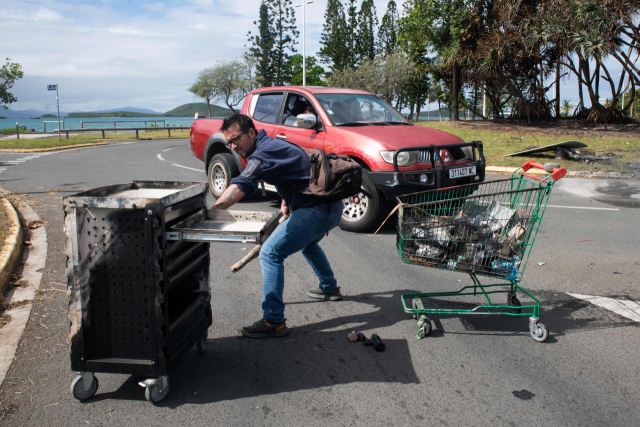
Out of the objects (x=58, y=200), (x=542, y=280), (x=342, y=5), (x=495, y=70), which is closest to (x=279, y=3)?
(x=342, y=5)

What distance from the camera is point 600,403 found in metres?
2.93

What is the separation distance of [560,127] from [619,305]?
21.7 metres

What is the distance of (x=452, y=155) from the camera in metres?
6.80

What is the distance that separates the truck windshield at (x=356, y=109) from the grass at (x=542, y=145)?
750cm

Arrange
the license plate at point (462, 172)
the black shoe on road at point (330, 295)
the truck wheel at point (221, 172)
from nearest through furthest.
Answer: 1. the black shoe on road at point (330, 295)
2. the license plate at point (462, 172)
3. the truck wheel at point (221, 172)

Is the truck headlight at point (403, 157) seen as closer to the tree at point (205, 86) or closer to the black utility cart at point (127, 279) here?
the black utility cart at point (127, 279)

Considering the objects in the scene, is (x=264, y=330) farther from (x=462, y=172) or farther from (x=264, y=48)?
(x=264, y=48)

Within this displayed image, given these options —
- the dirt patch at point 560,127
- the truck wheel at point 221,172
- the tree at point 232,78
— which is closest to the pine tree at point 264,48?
the tree at point 232,78

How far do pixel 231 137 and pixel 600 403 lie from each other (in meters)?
2.86

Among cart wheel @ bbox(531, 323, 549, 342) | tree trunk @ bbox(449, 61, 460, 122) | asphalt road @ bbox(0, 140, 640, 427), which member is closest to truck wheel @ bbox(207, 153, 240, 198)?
asphalt road @ bbox(0, 140, 640, 427)

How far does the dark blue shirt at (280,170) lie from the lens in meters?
3.44

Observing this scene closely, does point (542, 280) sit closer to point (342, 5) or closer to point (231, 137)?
point (231, 137)

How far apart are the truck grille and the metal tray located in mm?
3429

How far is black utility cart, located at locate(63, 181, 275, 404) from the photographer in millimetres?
2783
